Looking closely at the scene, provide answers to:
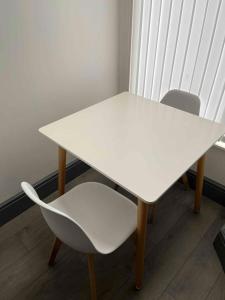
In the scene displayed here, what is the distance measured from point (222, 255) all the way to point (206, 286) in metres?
0.51

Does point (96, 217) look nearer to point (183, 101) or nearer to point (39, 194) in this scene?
point (39, 194)

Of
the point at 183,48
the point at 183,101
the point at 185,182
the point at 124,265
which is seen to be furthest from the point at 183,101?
the point at 124,265

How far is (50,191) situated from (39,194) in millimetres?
89

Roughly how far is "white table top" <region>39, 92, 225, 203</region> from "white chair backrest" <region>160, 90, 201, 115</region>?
12 centimetres

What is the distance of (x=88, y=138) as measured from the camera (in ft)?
4.36

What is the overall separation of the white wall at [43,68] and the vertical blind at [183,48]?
25 centimetres

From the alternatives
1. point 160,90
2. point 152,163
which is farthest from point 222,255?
point 160,90

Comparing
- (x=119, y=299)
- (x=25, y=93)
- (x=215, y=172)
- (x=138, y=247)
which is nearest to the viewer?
(x=138, y=247)

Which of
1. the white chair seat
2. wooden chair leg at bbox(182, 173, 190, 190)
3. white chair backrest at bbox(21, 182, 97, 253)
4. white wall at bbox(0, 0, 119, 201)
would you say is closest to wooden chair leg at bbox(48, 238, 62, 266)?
the white chair seat

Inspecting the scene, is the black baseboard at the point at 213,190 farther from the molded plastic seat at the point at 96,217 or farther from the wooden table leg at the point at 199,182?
the molded plastic seat at the point at 96,217

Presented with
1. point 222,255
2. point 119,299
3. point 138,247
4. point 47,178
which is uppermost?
point 222,255

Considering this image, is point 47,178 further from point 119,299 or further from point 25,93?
point 119,299

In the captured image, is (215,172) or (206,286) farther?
(215,172)

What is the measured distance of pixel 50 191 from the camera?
200 centimetres
